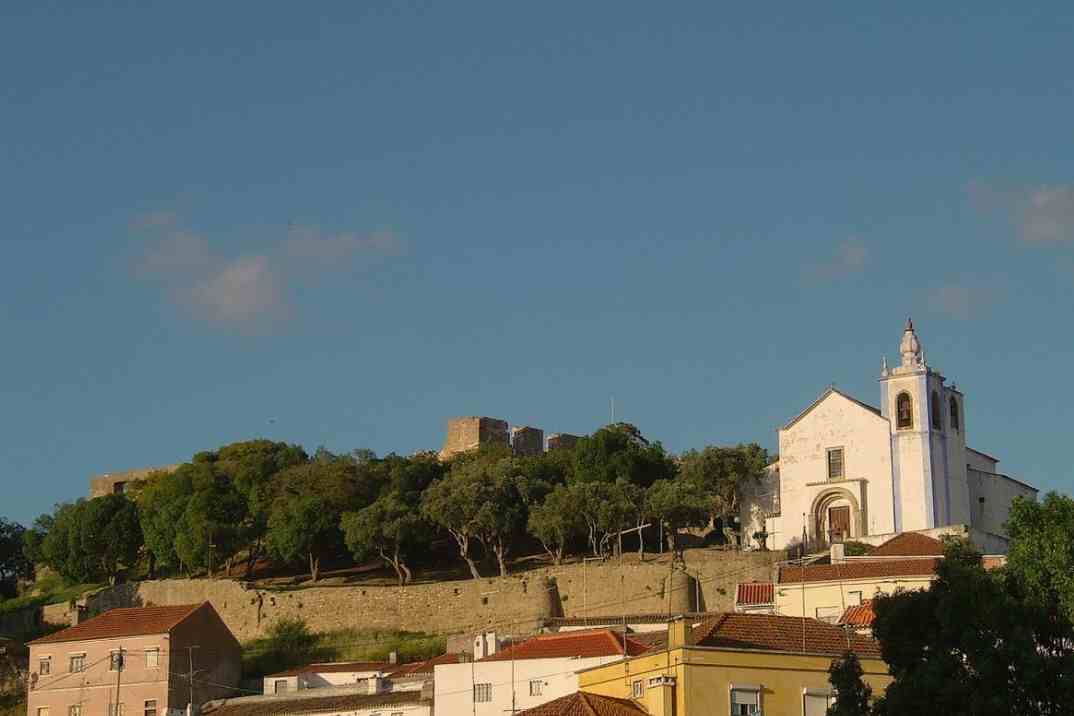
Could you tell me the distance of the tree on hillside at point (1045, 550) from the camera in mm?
40062

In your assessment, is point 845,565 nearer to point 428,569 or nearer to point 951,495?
point 951,495

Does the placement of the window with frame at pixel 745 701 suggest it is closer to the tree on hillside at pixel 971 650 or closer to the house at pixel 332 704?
the tree on hillside at pixel 971 650

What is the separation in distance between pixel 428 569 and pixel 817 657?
48307 mm

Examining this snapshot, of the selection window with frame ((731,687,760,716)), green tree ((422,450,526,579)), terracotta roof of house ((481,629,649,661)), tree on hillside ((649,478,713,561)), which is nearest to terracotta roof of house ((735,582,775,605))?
terracotta roof of house ((481,629,649,661))

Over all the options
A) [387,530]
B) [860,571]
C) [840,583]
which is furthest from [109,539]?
[860,571]

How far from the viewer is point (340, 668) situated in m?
72.9

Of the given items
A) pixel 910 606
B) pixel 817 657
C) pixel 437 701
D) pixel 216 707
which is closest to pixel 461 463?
pixel 216 707

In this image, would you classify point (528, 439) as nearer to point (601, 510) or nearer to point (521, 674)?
point (601, 510)

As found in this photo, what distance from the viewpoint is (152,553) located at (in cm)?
9550

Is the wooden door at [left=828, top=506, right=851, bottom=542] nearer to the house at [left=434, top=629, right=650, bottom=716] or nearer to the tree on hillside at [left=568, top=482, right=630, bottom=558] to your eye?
the tree on hillside at [left=568, top=482, right=630, bottom=558]

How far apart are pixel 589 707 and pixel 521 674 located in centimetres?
1250

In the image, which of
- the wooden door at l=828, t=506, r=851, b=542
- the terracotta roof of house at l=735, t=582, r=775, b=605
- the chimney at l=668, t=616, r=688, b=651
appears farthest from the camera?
the wooden door at l=828, t=506, r=851, b=542

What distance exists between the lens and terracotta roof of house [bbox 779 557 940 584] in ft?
212

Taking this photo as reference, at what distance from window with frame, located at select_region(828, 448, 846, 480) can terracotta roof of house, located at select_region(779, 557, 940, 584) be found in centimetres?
1407
